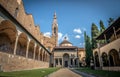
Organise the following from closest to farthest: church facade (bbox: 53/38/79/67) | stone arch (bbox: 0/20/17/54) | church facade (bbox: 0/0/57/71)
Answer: church facade (bbox: 0/0/57/71), stone arch (bbox: 0/20/17/54), church facade (bbox: 53/38/79/67)

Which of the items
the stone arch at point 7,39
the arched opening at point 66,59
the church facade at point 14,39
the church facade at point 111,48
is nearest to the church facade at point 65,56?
the arched opening at point 66,59

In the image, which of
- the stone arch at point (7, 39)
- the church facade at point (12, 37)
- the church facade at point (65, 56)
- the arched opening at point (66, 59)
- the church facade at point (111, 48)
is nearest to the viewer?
the church facade at point (12, 37)

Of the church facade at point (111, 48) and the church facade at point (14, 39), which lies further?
the church facade at point (111, 48)

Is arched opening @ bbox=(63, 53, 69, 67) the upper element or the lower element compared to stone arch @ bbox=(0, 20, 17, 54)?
lower

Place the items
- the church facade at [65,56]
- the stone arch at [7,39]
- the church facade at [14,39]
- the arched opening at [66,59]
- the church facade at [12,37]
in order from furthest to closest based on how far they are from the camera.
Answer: the arched opening at [66,59]
the church facade at [65,56]
the stone arch at [7,39]
the church facade at [14,39]
the church facade at [12,37]

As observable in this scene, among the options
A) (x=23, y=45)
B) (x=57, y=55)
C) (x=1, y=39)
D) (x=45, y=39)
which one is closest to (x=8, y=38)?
(x=1, y=39)

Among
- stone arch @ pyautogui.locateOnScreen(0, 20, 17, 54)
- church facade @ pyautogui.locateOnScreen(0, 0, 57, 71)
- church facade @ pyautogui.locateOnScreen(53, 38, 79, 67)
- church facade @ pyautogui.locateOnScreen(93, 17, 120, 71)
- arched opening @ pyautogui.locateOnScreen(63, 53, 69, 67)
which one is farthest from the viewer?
arched opening @ pyautogui.locateOnScreen(63, 53, 69, 67)

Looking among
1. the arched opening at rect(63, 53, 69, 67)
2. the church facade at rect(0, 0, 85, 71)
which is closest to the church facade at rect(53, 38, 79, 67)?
the arched opening at rect(63, 53, 69, 67)

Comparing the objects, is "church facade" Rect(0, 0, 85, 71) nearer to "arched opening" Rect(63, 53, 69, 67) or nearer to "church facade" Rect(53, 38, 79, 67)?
"church facade" Rect(53, 38, 79, 67)

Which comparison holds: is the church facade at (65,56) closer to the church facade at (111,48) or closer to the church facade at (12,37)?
the church facade at (12,37)

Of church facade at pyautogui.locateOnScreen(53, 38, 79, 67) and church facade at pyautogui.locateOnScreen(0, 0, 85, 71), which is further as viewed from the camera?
church facade at pyautogui.locateOnScreen(53, 38, 79, 67)

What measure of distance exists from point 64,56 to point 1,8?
37.4 metres

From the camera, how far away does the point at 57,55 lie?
45469mm

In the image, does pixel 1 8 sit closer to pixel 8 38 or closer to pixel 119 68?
pixel 8 38
